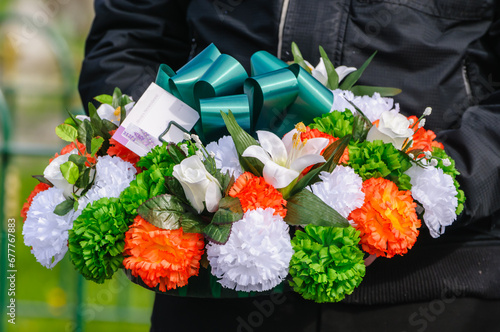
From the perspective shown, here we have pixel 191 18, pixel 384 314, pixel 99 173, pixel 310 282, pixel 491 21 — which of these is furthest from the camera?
pixel 191 18

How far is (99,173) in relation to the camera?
113 cm

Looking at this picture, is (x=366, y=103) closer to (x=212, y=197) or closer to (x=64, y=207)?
(x=212, y=197)

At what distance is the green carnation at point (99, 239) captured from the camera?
100 cm

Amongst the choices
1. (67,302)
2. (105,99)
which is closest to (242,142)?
(105,99)

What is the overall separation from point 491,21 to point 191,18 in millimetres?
777

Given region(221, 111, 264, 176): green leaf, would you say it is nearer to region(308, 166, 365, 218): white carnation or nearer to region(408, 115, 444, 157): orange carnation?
region(308, 166, 365, 218): white carnation

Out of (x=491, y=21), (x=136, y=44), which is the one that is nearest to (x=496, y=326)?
(x=491, y=21)

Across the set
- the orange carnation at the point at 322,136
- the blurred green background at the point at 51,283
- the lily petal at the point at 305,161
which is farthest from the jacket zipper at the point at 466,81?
the blurred green background at the point at 51,283

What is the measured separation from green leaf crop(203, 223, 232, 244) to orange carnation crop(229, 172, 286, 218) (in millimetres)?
53

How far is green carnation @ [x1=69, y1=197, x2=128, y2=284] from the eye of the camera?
3.28 ft

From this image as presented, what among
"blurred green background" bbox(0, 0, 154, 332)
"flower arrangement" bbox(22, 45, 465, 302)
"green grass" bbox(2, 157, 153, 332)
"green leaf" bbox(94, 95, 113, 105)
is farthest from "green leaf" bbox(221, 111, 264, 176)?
"green grass" bbox(2, 157, 153, 332)

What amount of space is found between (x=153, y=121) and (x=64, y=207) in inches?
10.4

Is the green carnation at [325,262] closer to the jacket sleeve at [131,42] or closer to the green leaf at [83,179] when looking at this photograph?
the green leaf at [83,179]

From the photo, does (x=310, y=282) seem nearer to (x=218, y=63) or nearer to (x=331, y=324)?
(x=331, y=324)
